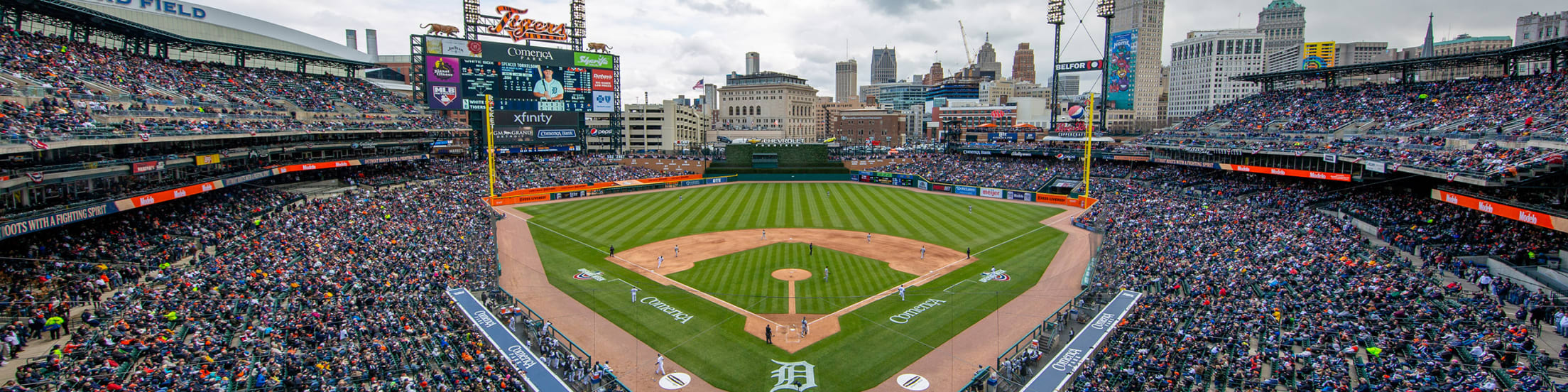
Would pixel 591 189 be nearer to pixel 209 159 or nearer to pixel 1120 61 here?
pixel 209 159

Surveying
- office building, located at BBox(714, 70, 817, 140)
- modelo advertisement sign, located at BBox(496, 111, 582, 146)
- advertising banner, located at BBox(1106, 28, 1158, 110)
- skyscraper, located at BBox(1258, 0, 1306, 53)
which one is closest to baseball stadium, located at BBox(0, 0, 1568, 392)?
modelo advertisement sign, located at BBox(496, 111, 582, 146)

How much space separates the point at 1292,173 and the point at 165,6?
3094 inches

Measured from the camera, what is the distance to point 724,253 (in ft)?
116

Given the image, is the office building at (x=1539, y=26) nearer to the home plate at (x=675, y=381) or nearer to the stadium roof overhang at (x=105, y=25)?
the home plate at (x=675, y=381)

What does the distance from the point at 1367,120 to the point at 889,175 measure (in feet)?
125

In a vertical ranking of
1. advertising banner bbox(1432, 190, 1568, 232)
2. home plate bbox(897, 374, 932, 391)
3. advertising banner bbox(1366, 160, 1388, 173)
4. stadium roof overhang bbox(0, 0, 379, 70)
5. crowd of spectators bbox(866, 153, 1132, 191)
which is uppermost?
stadium roof overhang bbox(0, 0, 379, 70)

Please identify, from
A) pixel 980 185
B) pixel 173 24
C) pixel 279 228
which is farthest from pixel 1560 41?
pixel 173 24

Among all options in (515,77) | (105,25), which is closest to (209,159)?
(105,25)

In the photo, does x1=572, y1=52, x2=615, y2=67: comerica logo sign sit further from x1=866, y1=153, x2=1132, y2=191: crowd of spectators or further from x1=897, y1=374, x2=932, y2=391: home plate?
x1=897, y1=374, x2=932, y2=391: home plate

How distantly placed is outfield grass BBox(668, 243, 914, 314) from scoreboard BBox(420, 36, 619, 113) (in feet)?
128

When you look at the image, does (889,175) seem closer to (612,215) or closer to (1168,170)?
(1168,170)

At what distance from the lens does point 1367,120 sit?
139 feet

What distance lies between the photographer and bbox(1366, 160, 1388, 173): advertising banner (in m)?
31.5

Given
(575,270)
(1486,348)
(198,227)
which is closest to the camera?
(1486,348)
